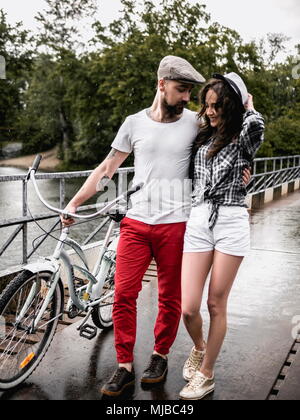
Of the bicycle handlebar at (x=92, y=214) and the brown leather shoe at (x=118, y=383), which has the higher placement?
the bicycle handlebar at (x=92, y=214)

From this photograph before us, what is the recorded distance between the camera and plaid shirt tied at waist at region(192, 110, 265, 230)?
8.91 ft

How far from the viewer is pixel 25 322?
9.83 feet

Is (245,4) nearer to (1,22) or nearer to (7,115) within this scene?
(1,22)

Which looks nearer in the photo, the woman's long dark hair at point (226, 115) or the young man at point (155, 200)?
the woman's long dark hair at point (226, 115)

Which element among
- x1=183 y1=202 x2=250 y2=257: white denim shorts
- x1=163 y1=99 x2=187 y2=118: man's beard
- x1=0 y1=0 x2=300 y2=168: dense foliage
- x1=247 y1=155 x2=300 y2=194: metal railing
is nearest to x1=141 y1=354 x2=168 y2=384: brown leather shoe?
x1=183 y1=202 x2=250 y2=257: white denim shorts

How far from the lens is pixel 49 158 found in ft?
175

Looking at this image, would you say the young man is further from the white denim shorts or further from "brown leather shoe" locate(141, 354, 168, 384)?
the white denim shorts

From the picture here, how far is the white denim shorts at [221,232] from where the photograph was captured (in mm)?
2707

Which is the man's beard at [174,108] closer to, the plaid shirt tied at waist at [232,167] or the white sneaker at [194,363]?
the plaid shirt tied at waist at [232,167]

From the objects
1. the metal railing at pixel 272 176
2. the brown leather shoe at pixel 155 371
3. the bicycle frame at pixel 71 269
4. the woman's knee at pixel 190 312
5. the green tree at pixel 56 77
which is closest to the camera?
the woman's knee at pixel 190 312

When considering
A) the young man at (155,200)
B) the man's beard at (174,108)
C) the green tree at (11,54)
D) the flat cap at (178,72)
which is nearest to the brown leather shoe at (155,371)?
the young man at (155,200)

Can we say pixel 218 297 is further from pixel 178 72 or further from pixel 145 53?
pixel 145 53

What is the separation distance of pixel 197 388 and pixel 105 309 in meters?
1.21

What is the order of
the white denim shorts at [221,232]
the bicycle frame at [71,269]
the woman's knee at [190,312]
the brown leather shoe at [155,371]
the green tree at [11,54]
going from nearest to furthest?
the white denim shorts at [221,232] < the woman's knee at [190,312] < the bicycle frame at [71,269] < the brown leather shoe at [155,371] < the green tree at [11,54]
